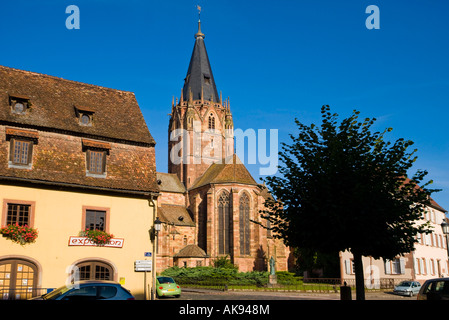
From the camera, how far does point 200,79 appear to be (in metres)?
75.1

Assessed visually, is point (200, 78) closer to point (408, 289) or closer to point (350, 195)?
point (408, 289)

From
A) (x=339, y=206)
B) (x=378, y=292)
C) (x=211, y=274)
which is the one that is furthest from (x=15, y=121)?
(x=378, y=292)

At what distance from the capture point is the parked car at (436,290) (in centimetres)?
1342

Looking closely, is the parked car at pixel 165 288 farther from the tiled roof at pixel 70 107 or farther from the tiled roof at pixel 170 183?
the tiled roof at pixel 170 183

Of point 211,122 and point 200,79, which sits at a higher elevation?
point 200,79

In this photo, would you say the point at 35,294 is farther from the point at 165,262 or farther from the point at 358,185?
the point at 165,262

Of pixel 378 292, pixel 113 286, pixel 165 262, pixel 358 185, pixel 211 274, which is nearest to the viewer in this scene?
pixel 113 286

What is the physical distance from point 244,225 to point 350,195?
4113 centimetres

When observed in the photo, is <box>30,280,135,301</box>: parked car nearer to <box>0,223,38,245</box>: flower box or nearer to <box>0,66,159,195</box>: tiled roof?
<box>0,223,38,245</box>: flower box

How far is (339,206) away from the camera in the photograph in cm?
1609

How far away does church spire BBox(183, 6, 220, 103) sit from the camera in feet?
244

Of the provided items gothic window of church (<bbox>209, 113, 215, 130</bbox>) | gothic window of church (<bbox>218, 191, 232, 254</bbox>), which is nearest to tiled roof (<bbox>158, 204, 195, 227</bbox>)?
gothic window of church (<bbox>218, 191, 232, 254</bbox>)

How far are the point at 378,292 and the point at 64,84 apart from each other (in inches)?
1126

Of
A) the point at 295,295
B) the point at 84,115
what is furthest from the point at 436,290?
the point at 295,295
